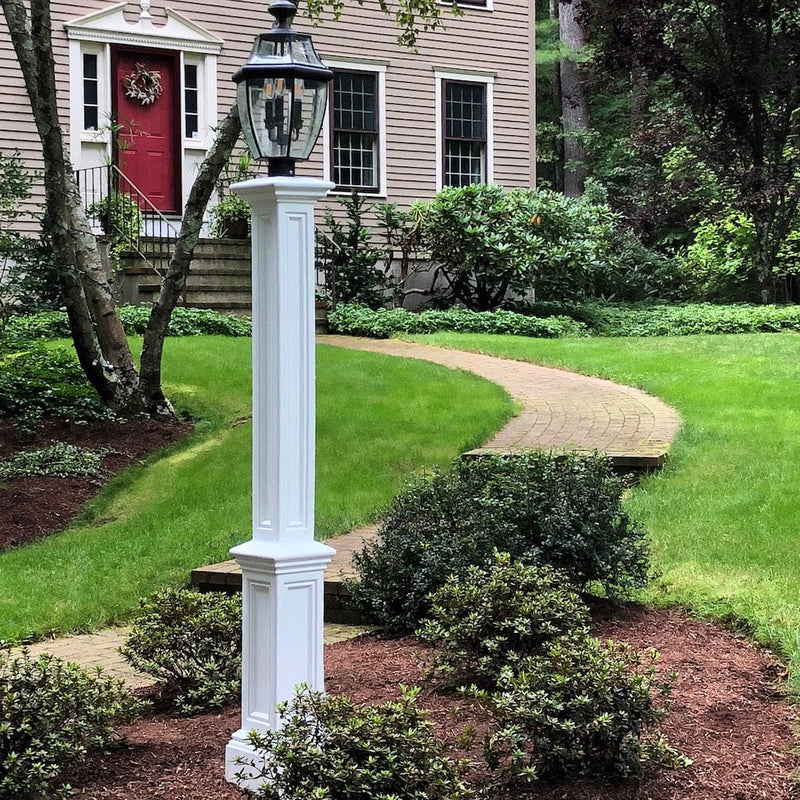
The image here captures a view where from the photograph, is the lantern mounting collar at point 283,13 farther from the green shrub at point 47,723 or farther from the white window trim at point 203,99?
the white window trim at point 203,99

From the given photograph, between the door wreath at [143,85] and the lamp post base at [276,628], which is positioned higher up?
the door wreath at [143,85]

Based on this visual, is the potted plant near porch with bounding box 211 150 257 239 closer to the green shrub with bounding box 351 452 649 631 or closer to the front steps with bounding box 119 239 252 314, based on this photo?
the front steps with bounding box 119 239 252 314

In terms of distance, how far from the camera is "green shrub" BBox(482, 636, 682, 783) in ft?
11.2

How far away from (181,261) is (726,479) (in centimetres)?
464

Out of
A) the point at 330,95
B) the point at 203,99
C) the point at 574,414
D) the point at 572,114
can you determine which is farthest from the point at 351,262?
the point at 572,114

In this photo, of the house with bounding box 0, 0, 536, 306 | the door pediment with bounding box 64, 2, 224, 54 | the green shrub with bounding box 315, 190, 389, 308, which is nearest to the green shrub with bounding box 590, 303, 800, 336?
the green shrub with bounding box 315, 190, 389, 308

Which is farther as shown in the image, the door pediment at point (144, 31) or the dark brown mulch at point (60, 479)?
the door pediment at point (144, 31)

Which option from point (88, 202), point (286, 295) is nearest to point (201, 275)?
point (88, 202)

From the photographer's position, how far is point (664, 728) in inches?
152

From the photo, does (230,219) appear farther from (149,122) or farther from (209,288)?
(149,122)

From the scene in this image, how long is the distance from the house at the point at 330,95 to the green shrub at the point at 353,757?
534 inches

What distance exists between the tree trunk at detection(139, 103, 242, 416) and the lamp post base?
5.95m

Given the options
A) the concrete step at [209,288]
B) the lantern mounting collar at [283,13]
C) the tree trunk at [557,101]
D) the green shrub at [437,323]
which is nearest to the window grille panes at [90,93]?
the concrete step at [209,288]

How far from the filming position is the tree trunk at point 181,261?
909 centimetres
